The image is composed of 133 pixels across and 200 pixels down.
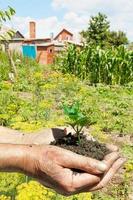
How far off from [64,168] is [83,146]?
28 centimetres

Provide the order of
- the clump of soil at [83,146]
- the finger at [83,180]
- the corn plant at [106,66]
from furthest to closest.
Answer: the corn plant at [106,66]
the clump of soil at [83,146]
the finger at [83,180]

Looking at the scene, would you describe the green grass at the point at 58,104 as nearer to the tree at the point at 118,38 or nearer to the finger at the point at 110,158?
the finger at the point at 110,158

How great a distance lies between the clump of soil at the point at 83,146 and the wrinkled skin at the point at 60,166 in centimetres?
15

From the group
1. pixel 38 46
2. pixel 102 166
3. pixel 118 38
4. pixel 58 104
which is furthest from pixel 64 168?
pixel 118 38

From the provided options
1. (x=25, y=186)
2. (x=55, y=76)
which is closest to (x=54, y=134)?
(x=25, y=186)

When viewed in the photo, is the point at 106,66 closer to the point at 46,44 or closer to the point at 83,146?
the point at 83,146

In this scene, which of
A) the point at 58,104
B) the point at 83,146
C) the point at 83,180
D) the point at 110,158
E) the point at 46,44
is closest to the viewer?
the point at 83,180

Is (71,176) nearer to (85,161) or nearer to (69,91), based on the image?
(85,161)

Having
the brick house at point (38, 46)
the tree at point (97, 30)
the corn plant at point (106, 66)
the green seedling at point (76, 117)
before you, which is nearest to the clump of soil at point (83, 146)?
the green seedling at point (76, 117)

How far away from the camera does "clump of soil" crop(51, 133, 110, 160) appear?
6.45ft

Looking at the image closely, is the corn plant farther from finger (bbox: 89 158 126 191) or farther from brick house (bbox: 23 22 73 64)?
finger (bbox: 89 158 126 191)

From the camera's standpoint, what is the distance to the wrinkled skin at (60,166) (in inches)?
70.1

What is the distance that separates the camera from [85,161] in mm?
1795

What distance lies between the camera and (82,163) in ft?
5.88
